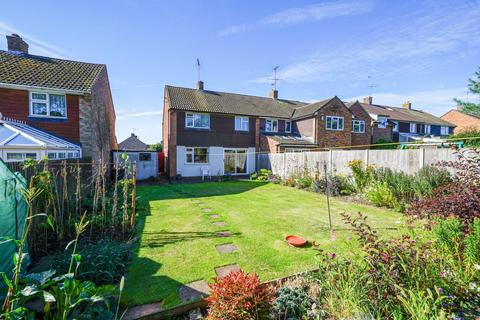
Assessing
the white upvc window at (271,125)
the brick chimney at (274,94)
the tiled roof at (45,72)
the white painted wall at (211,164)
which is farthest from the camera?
the brick chimney at (274,94)

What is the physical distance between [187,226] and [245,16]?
8.80m

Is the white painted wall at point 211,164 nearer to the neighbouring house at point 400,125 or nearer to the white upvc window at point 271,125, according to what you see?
the white upvc window at point 271,125

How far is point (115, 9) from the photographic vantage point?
786 cm

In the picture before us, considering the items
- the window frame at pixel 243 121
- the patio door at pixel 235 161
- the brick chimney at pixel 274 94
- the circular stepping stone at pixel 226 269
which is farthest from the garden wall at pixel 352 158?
the brick chimney at pixel 274 94

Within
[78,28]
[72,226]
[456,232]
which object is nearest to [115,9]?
[78,28]

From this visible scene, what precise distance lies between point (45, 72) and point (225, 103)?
12.4 metres

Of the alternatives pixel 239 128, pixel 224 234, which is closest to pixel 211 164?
pixel 239 128

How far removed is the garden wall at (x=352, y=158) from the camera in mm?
8375

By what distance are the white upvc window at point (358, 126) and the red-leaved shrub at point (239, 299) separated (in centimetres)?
2380

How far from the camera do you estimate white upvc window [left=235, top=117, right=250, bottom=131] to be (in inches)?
766

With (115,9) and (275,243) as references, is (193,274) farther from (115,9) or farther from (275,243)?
(115,9)

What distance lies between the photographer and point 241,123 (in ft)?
64.4

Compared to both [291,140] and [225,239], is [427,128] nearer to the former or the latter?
[291,140]

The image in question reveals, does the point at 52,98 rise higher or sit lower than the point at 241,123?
higher
